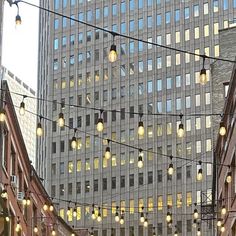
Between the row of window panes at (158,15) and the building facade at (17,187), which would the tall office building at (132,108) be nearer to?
the row of window panes at (158,15)

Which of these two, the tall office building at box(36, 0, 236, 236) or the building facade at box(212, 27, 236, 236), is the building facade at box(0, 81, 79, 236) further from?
the tall office building at box(36, 0, 236, 236)

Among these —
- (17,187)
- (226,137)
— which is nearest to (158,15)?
(226,137)

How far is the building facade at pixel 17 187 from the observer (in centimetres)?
4000

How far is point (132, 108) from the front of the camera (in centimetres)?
13238

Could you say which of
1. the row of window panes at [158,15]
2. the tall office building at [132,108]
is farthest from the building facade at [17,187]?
the row of window panes at [158,15]

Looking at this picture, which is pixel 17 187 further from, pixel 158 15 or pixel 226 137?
pixel 158 15

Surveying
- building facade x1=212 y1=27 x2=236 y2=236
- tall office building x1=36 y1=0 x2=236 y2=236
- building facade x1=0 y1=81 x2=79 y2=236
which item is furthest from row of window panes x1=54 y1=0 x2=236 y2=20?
building facade x1=0 y1=81 x2=79 y2=236

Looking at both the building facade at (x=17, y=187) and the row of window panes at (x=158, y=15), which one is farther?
the row of window panes at (x=158, y=15)

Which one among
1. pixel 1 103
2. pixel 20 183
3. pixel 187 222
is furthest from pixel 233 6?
pixel 1 103

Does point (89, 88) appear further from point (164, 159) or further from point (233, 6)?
point (233, 6)

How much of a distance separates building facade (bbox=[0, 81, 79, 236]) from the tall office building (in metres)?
66.1

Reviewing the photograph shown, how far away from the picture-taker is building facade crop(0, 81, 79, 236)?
40.0m

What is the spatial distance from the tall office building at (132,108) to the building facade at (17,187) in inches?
2601

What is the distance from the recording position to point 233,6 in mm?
129625
